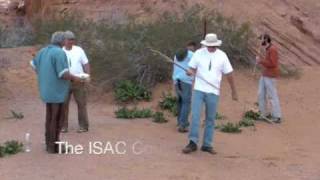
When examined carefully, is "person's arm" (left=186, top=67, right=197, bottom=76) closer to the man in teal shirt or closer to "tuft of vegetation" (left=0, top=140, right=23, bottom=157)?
the man in teal shirt

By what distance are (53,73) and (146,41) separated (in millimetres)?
6498

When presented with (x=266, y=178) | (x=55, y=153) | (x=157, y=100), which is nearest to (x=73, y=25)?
(x=157, y=100)

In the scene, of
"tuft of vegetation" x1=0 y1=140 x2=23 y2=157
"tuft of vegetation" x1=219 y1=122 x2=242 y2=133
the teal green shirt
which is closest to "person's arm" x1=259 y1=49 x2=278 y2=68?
"tuft of vegetation" x1=219 y1=122 x2=242 y2=133

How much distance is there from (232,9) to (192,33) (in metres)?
3.78

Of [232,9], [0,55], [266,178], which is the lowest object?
[266,178]

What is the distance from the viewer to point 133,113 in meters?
13.2

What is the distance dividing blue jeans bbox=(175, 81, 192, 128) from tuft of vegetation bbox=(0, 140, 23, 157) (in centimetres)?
265

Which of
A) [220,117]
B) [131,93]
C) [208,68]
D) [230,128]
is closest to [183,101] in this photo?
[230,128]

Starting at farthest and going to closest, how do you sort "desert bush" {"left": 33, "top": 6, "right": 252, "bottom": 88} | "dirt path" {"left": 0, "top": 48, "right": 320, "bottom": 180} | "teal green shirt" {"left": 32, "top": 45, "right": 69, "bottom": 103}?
"desert bush" {"left": 33, "top": 6, "right": 252, "bottom": 88} < "teal green shirt" {"left": 32, "top": 45, "right": 69, "bottom": 103} < "dirt path" {"left": 0, "top": 48, "right": 320, "bottom": 180}

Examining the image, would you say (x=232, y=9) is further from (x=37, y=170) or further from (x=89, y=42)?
(x=37, y=170)

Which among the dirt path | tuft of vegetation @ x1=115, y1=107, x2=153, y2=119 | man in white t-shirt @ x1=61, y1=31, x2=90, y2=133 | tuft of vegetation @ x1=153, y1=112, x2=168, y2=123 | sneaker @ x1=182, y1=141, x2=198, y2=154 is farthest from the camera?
tuft of vegetation @ x1=115, y1=107, x2=153, y2=119

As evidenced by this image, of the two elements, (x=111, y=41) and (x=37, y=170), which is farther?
(x=111, y=41)

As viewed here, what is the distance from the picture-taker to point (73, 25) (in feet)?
Result: 60.6

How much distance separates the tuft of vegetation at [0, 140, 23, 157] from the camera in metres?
10.00
